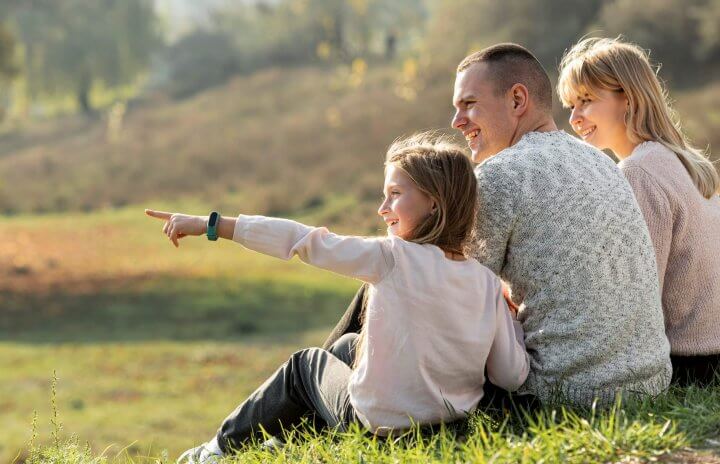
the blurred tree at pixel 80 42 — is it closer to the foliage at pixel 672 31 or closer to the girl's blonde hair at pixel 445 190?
the foliage at pixel 672 31

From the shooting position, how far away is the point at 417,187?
321cm

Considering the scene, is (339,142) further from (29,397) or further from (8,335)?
(29,397)

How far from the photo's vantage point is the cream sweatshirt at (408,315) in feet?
10.2

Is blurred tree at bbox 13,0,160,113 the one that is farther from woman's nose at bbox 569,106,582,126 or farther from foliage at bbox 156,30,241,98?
woman's nose at bbox 569,106,582,126

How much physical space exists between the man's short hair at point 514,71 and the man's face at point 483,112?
0.03 m

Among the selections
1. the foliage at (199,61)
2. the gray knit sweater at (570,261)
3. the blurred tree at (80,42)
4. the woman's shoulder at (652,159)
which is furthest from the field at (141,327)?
the foliage at (199,61)

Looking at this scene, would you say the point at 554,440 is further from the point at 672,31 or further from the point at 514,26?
the point at 514,26

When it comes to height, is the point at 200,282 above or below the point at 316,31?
below

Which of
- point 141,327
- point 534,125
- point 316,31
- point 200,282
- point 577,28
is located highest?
point 316,31

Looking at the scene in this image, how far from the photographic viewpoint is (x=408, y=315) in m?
3.13

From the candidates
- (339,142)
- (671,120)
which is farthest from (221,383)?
(339,142)

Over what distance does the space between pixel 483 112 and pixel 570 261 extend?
68cm

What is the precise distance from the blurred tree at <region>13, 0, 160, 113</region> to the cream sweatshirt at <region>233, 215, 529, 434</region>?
35064 millimetres

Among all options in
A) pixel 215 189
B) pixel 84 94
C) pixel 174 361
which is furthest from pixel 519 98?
pixel 84 94
